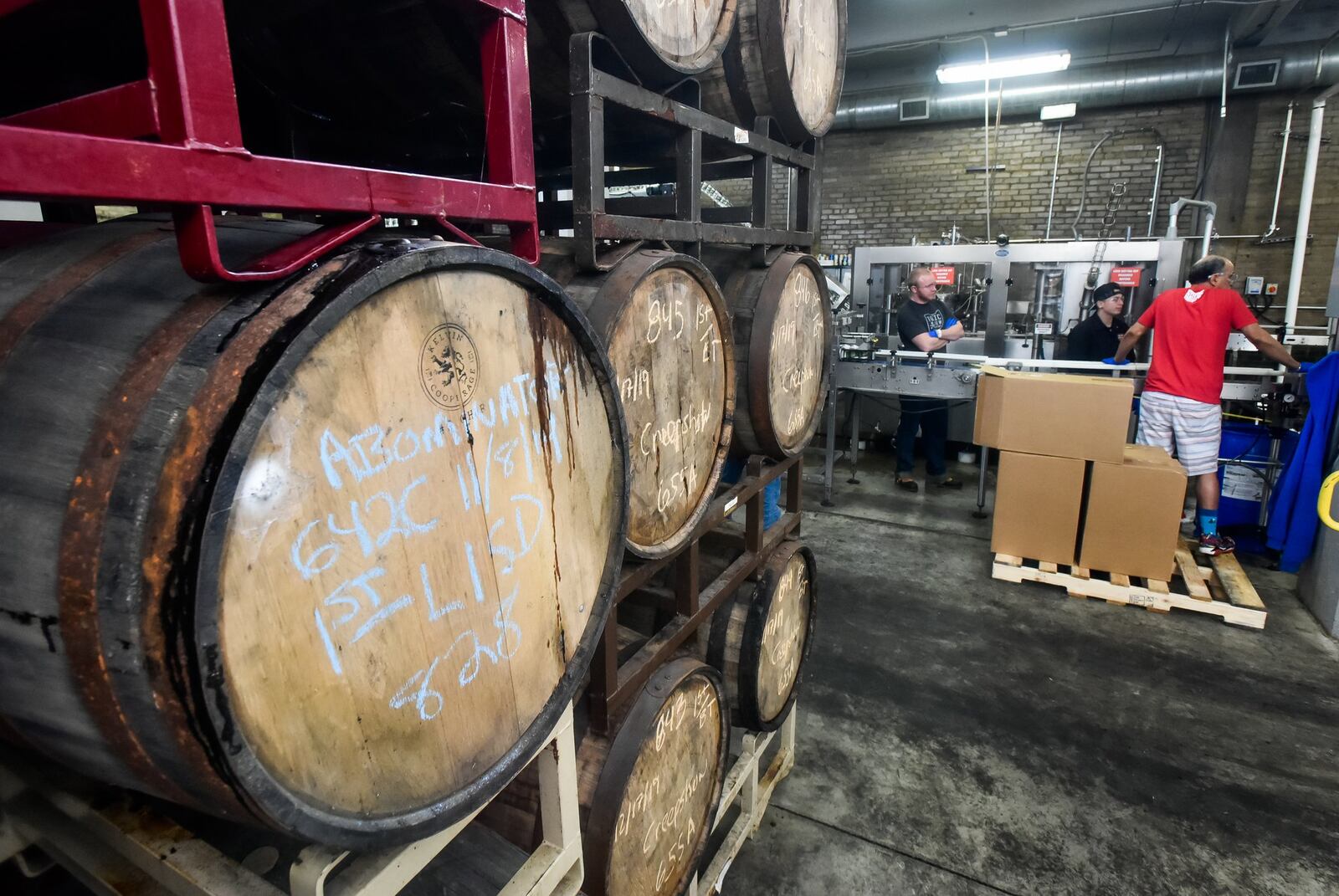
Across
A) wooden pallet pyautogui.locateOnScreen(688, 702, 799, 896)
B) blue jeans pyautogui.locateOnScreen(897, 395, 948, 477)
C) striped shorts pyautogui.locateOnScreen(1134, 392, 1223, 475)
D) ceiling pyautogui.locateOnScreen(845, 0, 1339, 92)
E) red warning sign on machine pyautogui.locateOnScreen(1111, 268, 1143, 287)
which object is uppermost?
ceiling pyautogui.locateOnScreen(845, 0, 1339, 92)

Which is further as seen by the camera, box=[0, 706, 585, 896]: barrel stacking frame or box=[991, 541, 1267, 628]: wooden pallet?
box=[991, 541, 1267, 628]: wooden pallet

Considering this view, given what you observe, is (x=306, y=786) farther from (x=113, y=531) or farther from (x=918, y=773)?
(x=918, y=773)

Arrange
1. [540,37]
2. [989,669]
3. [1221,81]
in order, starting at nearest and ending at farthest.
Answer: [540,37] < [989,669] < [1221,81]

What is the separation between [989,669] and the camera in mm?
3959

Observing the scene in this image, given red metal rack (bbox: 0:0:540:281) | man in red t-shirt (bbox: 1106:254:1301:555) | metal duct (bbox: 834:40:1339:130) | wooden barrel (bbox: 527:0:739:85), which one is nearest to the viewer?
red metal rack (bbox: 0:0:540:281)

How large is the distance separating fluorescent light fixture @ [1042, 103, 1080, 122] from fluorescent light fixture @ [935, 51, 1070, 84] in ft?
3.34

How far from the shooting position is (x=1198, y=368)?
5.04m

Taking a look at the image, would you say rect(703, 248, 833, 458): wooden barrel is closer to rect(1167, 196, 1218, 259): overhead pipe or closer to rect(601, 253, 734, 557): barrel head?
rect(601, 253, 734, 557): barrel head

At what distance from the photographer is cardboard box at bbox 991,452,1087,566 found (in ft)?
15.6

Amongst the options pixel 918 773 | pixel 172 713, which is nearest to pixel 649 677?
pixel 172 713

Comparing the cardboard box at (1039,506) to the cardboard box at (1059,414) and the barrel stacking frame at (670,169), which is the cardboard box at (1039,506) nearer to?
the cardboard box at (1059,414)

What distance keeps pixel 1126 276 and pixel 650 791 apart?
305 inches

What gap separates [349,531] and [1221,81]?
424 inches

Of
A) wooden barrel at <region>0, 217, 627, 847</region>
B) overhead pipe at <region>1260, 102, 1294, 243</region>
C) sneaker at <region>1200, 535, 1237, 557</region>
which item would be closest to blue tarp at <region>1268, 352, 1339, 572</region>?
sneaker at <region>1200, 535, 1237, 557</region>
